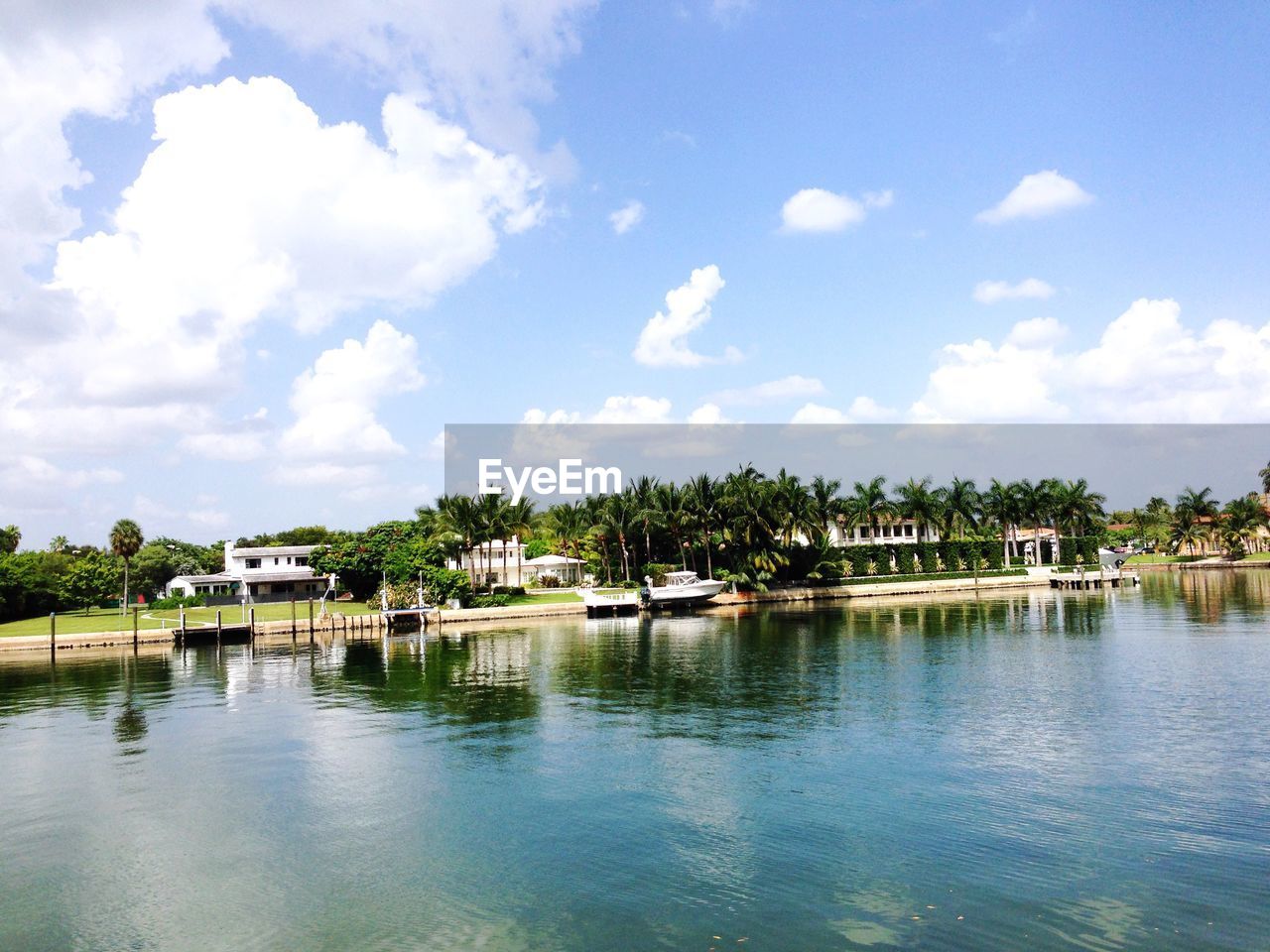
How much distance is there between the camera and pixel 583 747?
2648 centimetres

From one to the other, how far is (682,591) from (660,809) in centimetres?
6400

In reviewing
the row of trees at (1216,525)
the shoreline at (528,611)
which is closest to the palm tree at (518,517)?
the shoreline at (528,611)

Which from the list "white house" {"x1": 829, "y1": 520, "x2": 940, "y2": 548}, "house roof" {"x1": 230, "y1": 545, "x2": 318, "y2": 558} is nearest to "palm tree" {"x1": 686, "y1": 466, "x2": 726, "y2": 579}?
"white house" {"x1": 829, "y1": 520, "x2": 940, "y2": 548}

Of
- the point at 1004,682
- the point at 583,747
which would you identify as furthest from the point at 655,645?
the point at 583,747

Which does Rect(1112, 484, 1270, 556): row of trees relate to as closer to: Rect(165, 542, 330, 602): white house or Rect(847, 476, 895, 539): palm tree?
Rect(847, 476, 895, 539): palm tree

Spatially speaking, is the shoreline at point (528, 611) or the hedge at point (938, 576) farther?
the hedge at point (938, 576)

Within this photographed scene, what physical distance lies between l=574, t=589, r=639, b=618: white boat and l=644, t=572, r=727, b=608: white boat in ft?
6.74

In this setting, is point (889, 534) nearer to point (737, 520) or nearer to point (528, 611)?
point (737, 520)

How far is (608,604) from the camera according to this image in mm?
79562

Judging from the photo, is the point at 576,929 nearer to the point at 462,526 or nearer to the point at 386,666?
the point at 386,666

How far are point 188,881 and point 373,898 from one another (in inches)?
163

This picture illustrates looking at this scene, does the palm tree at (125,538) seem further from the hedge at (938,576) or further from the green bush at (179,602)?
the hedge at (938,576)

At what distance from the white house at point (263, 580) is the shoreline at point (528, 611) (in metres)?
19.0

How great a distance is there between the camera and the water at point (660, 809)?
1440 cm
